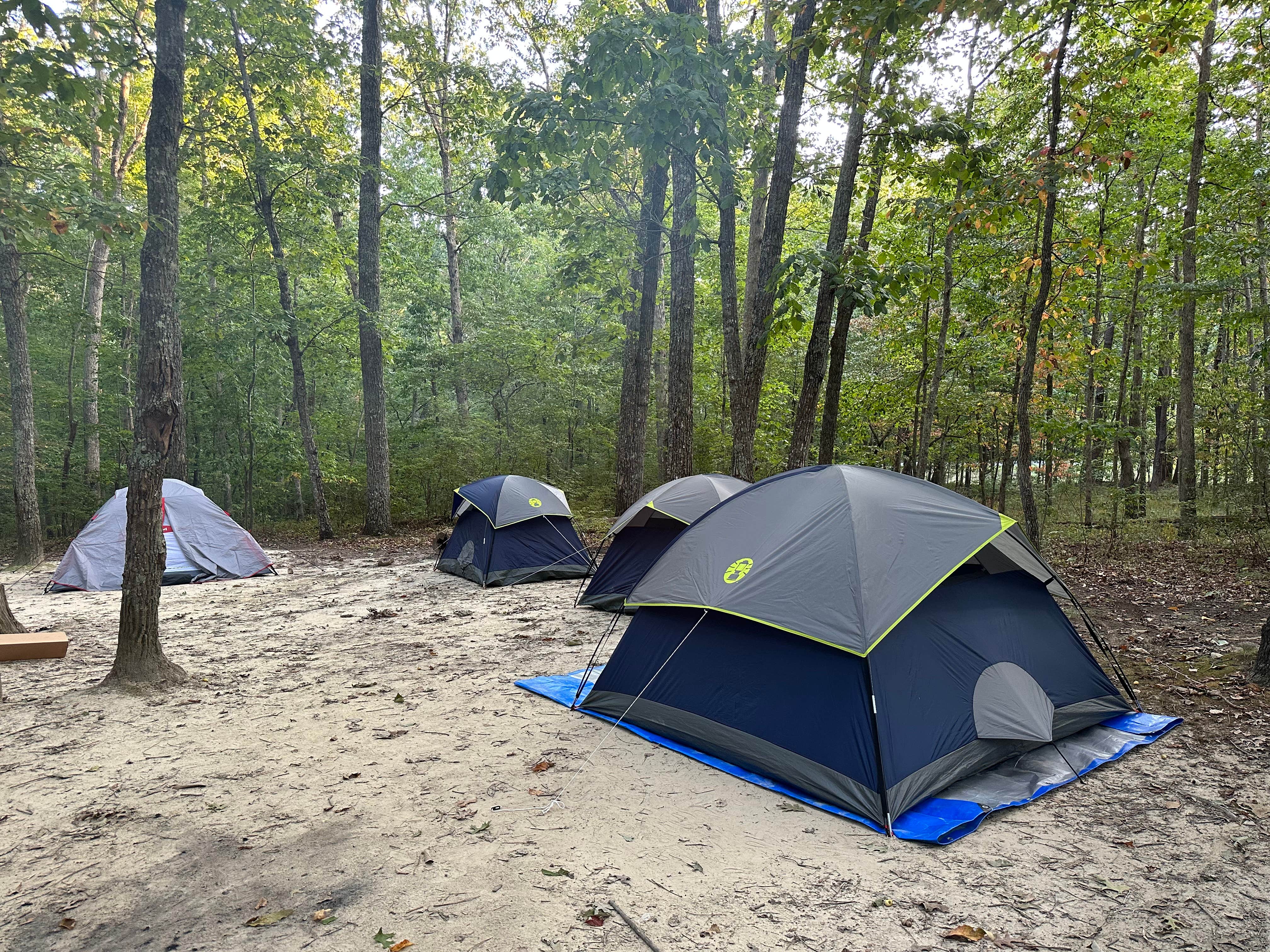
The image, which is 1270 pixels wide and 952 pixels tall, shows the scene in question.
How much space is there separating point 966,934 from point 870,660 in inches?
50.5

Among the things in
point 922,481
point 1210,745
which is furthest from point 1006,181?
point 1210,745

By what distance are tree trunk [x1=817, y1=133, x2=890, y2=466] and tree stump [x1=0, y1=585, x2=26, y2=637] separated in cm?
813

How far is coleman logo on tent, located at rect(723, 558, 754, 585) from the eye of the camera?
4.25 meters

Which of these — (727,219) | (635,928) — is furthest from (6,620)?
(727,219)

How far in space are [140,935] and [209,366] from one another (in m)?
15.5

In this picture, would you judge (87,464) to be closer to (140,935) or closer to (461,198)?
(461,198)

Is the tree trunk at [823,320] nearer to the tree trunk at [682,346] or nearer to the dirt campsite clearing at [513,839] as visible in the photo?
the tree trunk at [682,346]

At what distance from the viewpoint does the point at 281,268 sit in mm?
13742

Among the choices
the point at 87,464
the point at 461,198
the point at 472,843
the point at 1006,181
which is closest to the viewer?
the point at 472,843

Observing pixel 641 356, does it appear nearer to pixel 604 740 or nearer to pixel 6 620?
pixel 604 740

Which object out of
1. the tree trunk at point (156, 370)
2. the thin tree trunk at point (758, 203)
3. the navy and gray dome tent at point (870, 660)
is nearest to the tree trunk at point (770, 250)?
the thin tree trunk at point (758, 203)

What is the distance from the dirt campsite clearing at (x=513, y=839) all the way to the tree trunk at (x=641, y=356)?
23.6 ft

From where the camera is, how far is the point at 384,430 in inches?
567

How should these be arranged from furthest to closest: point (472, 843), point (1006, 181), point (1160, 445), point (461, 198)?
point (1160, 445) < point (461, 198) < point (1006, 181) < point (472, 843)
